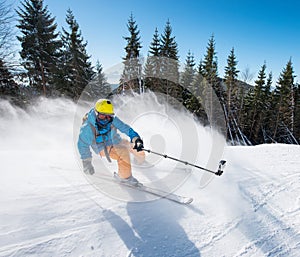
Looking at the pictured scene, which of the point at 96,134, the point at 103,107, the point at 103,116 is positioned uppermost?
the point at 103,107

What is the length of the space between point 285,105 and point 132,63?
2266 centimetres

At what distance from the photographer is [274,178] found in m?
3.73

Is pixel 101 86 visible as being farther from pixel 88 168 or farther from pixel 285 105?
pixel 285 105

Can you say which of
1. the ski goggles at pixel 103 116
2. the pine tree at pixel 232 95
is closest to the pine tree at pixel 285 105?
the pine tree at pixel 232 95

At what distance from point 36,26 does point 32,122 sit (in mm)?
10986

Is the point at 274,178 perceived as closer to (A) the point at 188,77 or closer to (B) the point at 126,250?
(B) the point at 126,250

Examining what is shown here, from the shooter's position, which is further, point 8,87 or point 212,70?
point 212,70

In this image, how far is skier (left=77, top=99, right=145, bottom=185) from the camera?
10.6 feet

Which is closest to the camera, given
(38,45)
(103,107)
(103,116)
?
(103,107)

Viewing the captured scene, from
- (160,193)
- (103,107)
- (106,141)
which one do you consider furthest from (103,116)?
(160,193)

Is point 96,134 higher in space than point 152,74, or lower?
lower

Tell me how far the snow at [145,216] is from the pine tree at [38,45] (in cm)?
1511

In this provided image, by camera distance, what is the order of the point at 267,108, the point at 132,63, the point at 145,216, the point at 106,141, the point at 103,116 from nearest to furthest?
the point at 145,216
the point at 103,116
the point at 106,141
the point at 132,63
the point at 267,108

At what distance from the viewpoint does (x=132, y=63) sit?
19469mm
